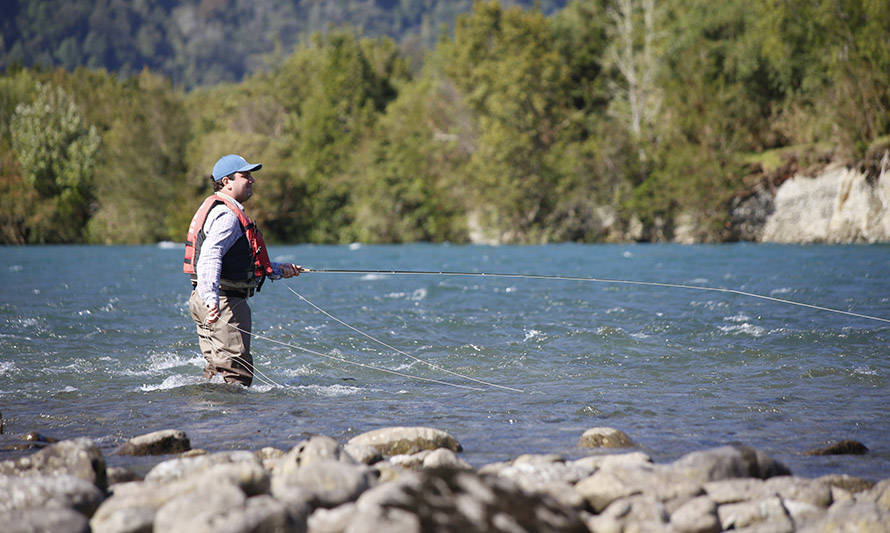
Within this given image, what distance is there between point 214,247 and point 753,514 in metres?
4.49

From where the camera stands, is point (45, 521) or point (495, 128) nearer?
point (45, 521)

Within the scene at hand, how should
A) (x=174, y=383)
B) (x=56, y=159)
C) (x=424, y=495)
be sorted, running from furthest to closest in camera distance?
(x=56, y=159) → (x=174, y=383) → (x=424, y=495)

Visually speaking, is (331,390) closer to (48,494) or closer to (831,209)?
(48,494)

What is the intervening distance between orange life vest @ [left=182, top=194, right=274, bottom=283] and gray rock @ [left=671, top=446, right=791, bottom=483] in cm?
385

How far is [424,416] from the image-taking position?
21.3 feet

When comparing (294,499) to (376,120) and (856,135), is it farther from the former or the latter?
(376,120)

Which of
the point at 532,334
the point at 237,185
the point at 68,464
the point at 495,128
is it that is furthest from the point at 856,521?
the point at 495,128

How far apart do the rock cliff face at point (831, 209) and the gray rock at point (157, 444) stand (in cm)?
3185

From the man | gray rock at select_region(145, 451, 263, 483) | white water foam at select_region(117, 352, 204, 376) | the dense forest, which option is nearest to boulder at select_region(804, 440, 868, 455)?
gray rock at select_region(145, 451, 263, 483)

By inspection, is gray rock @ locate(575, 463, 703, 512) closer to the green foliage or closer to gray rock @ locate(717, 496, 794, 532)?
gray rock @ locate(717, 496, 794, 532)

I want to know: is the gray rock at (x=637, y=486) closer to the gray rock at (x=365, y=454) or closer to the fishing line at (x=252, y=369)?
the gray rock at (x=365, y=454)

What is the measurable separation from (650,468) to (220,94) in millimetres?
87407

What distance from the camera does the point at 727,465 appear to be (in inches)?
174

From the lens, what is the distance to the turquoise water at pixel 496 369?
5.98 meters
